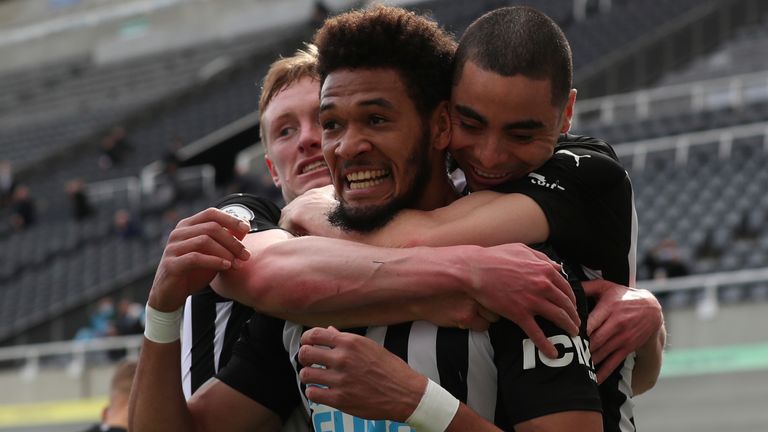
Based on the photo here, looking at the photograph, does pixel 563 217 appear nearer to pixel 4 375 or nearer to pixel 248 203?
pixel 248 203

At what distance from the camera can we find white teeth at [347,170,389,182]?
111 inches

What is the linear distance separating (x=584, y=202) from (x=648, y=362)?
0.47 m

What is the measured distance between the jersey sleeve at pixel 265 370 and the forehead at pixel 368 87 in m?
0.56

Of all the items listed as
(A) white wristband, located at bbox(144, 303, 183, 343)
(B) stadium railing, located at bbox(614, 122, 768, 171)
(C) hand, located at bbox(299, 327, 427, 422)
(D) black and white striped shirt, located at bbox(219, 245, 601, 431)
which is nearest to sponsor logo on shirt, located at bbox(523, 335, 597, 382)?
(D) black and white striped shirt, located at bbox(219, 245, 601, 431)

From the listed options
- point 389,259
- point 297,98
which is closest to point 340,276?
point 389,259

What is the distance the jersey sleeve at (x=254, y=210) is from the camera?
3.07 meters

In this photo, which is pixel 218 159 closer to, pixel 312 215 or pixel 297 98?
pixel 297 98

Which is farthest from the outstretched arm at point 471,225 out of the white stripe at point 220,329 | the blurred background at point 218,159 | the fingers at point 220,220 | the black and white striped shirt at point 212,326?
the blurred background at point 218,159

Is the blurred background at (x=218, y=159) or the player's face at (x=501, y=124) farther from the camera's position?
the blurred background at (x=218, y=159)

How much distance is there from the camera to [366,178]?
9.25ft

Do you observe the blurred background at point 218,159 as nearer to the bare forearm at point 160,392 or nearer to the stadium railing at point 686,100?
the stadium railing at point 686,100

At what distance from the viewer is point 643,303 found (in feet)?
9.51

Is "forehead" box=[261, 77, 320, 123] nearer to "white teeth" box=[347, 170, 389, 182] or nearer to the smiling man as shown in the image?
the smiling man

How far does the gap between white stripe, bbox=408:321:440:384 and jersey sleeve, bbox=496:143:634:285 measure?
328 mm
